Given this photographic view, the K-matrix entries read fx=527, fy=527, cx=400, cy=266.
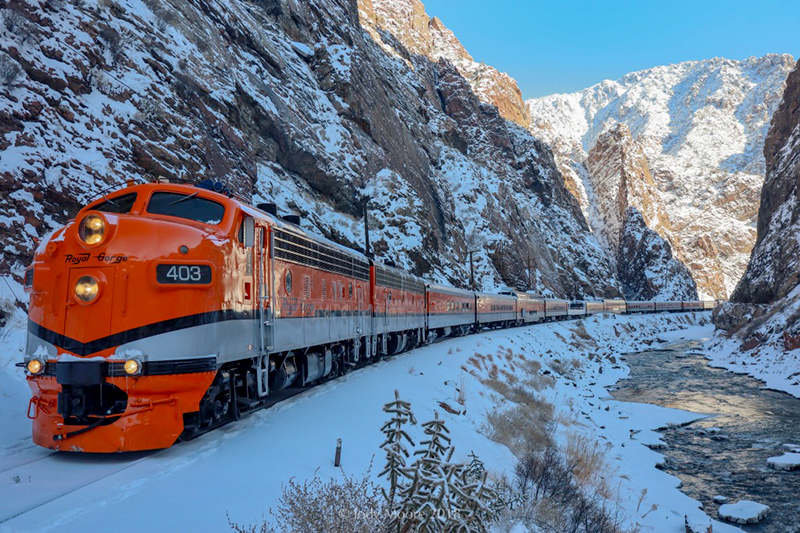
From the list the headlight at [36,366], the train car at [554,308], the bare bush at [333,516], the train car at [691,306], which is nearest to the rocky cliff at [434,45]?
the train car at [554,308]

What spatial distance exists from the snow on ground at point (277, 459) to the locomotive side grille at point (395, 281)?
2.87 metres

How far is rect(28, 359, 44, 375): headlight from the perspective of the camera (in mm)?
6617

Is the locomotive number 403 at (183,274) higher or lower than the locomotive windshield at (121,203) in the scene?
lower

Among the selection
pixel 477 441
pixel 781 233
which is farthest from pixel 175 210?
pixel 781 233

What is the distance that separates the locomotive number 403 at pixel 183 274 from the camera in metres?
6.63

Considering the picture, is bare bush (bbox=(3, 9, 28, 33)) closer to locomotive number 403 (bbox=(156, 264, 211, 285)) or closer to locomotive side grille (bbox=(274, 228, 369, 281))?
locomotive side grille (bbox=(274, 228, 369, 281))

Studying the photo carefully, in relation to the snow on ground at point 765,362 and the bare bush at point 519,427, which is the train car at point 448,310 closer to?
the bare bush at point 519,427

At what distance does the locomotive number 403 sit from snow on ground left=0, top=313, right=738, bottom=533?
2212 millimetres

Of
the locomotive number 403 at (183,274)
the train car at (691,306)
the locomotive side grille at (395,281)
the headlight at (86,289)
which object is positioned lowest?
the train car at (691,306)

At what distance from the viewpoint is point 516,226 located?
7512cm

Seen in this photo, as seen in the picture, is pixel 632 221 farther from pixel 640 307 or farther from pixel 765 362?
pixel 765 362

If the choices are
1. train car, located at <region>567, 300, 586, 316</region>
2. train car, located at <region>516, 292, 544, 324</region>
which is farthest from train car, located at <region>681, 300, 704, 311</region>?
train car, located at <region>516, 292, 544, 324</region>

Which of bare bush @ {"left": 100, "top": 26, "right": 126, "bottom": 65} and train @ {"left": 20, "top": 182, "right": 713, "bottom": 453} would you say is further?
bare bush @ {"left": 100, "top": 26, "right": 126, "bottom": 65}

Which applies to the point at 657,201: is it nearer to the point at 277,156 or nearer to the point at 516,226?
the point at 516,226
